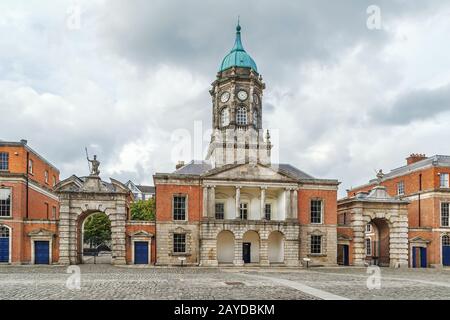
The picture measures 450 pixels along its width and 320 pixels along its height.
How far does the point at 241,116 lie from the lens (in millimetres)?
50375

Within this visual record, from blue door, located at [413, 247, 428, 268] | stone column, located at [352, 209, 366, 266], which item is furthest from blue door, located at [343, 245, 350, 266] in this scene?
blue door, located at [413, 247, 428, 268]

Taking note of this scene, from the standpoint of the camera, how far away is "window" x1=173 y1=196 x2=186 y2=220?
43.9m

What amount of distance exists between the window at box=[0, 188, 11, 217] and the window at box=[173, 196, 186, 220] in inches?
555

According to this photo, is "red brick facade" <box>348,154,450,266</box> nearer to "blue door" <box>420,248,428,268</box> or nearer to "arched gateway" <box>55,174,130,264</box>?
"blue door" <box>420,248,428,268</box>

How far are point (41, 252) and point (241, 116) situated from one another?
23181mm

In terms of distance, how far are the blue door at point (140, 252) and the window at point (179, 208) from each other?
144 inches

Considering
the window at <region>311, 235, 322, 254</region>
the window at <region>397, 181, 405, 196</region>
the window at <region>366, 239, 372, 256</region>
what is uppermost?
the window at <region>397, 181, 405, 196</region>

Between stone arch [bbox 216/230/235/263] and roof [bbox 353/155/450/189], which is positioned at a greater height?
roof [bbox 353/155/450/189]

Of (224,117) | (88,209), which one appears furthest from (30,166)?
(224,117)

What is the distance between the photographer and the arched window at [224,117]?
165 ft

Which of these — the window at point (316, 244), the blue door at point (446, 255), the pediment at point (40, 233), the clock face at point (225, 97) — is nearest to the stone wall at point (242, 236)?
the window at point (316, 244)

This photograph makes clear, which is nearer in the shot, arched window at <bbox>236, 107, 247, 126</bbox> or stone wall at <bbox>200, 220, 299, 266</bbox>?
stone wall at <bbox>200, 220, 299, 266</bbox>
